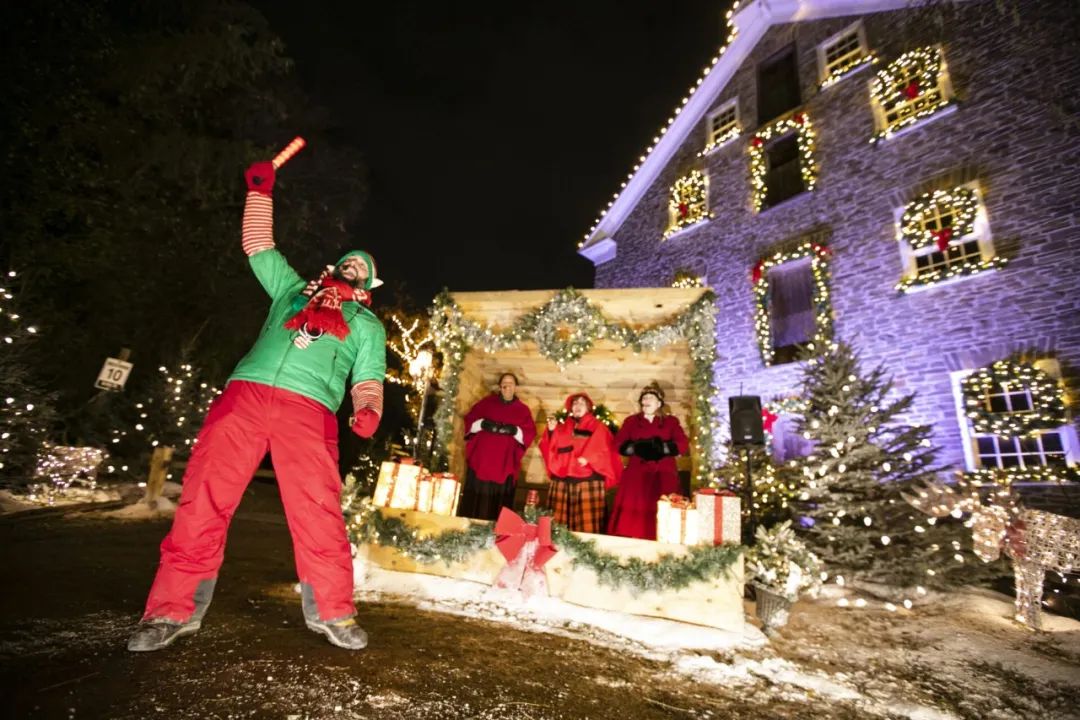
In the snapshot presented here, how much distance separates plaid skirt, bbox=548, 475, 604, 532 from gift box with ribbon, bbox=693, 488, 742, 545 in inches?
80.0

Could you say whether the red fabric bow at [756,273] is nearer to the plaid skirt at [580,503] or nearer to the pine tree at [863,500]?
the pine tree at [863,500]

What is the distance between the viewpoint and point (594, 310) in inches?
208

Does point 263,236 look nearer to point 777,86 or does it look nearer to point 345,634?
point 345,634

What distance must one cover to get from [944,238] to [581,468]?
7.75 meters

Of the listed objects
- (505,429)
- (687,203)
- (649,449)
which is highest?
(687,203)

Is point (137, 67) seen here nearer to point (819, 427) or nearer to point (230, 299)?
point (230, 299)

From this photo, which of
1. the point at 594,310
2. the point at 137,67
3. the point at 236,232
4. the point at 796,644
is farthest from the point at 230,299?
the point at 796,644

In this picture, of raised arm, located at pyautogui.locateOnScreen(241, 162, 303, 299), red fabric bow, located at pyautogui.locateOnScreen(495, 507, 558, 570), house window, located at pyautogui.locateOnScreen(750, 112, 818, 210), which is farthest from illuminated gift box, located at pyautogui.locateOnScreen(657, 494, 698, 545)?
house window, located at pyautogui.locateOnScreen(750, 112, 818, 210)

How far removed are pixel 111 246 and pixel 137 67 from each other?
138 inches

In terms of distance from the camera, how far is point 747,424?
18.6 feet

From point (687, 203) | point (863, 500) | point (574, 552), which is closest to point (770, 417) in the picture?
point (863, 500)

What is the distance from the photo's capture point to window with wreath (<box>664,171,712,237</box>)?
1245cm

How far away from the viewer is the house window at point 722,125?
40.4ft

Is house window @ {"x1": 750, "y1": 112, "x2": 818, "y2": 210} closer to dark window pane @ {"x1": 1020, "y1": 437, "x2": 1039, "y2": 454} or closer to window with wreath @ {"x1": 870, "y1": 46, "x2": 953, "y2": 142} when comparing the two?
window with wreath @ {"x1": 870, "y1": 46, "x2": 953, "y2": 142}
